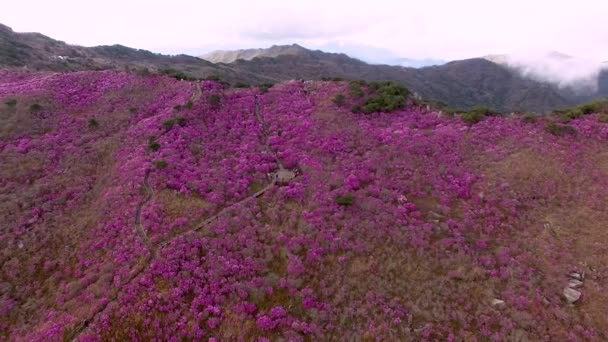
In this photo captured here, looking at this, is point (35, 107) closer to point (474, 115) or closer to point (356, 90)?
point (356, 90)

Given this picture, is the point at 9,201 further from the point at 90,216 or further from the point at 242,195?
the point at 242,195

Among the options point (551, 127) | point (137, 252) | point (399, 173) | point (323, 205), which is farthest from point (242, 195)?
point (551, 127)

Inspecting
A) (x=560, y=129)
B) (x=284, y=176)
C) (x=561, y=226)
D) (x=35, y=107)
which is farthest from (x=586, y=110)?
(x=35, y=107)

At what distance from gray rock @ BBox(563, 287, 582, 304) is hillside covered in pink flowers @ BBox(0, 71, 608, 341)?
0.08 meters

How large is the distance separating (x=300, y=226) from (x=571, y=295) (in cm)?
1728

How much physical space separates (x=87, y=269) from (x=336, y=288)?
16635 millimetres

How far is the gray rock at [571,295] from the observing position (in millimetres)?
21453

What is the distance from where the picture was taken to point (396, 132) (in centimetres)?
3962

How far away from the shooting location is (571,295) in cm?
2167

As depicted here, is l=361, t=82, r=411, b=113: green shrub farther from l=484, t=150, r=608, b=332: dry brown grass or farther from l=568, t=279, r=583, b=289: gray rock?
l=568, t=279, r=583, b=289: gray rock

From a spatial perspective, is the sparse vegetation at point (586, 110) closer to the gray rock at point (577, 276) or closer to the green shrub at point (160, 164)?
the gray rock at point (577, 276)

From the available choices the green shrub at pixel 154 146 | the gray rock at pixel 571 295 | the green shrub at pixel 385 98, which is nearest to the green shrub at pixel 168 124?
the green shrub at pixel 154 146

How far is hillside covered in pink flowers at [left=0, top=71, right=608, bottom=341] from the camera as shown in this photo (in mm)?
20984

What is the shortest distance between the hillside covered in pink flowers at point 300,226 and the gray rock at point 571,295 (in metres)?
0.08
